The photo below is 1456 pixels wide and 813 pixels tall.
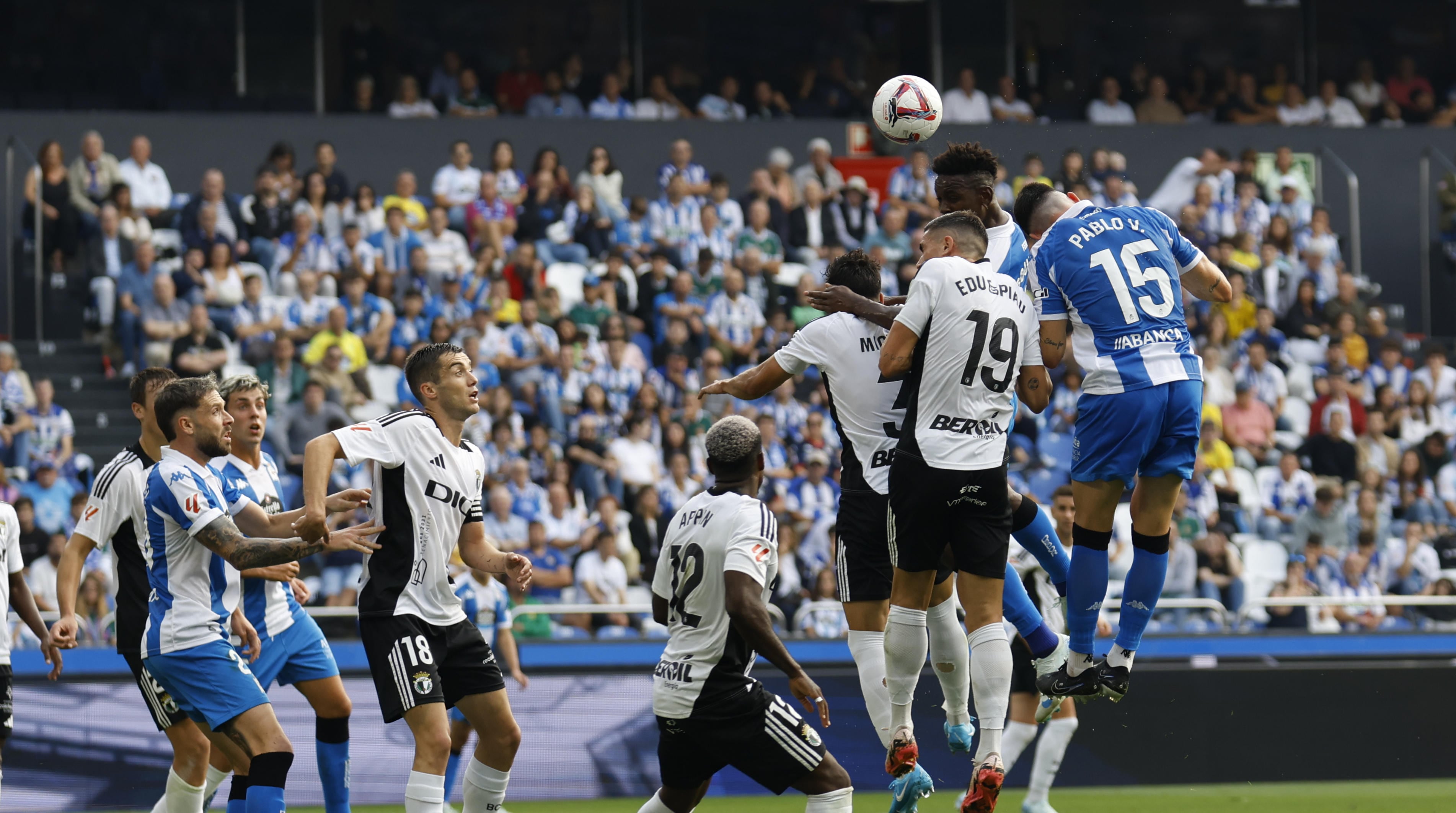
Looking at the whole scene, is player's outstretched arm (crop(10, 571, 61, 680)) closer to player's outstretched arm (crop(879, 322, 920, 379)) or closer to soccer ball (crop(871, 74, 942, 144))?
player's outstretched arm (crop(879, 322, 920, 379))

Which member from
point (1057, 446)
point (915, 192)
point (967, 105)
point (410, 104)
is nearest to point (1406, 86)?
point (967, 105)

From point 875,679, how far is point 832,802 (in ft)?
3.96

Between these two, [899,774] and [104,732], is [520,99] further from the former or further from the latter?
[899,774]

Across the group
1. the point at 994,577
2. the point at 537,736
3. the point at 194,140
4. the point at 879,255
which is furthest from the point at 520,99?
the point at 994,577

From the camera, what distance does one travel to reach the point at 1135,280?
7730mm

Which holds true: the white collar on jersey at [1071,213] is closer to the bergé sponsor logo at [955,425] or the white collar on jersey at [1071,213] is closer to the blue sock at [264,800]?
the bergé sponsor logo at [955,425]

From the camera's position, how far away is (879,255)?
723 inches

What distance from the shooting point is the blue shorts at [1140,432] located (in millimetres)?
7680

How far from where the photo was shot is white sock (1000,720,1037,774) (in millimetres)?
10656

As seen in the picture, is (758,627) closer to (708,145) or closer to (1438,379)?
(1438,379)

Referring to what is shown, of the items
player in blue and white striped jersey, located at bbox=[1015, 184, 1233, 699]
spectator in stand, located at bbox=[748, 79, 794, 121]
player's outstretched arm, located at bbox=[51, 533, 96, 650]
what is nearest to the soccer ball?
player in blue and white striped jersey, located at bbox=[1015, 184, 1233, 699]

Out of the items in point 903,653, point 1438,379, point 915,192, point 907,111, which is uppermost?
point 915,192

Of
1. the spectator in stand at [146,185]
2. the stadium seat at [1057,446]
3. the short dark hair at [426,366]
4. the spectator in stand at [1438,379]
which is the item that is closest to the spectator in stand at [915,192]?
the stadium seat at [1057,446]

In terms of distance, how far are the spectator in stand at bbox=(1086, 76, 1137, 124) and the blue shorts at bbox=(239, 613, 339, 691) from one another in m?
16.4
